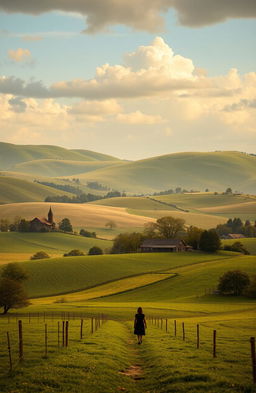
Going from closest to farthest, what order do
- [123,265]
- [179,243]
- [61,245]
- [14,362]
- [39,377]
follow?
1. [39,377]
2. [14,362]
3. [123,265]
4. [179,243]
5. [61,245]

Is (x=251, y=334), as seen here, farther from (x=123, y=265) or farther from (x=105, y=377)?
(x=123, y=265)

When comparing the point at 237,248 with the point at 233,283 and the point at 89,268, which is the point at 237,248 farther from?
the point at 233,283

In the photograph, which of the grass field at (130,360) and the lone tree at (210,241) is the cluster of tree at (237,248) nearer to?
the lone tree at (210,241)

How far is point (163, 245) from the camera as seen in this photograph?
16288 cm

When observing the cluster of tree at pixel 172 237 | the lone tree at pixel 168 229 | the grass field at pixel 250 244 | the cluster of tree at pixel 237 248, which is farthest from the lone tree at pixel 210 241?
the lone tree at pixel 168 229

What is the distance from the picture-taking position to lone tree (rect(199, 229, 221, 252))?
154250 millimetres

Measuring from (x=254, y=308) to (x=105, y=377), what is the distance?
190 ft

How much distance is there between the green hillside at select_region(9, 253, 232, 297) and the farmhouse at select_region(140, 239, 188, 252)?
40.3 ft

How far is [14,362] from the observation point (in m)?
22.9

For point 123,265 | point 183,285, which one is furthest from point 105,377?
point 123,265

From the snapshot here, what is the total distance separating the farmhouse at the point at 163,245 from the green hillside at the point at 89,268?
1229cm

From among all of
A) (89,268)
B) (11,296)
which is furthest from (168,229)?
(11,296)

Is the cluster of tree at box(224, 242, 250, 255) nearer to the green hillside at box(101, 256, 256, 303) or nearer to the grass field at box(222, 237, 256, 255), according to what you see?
the grass field at box(222, 237, 256, 255)

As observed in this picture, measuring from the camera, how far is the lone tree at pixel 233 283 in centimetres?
9669
